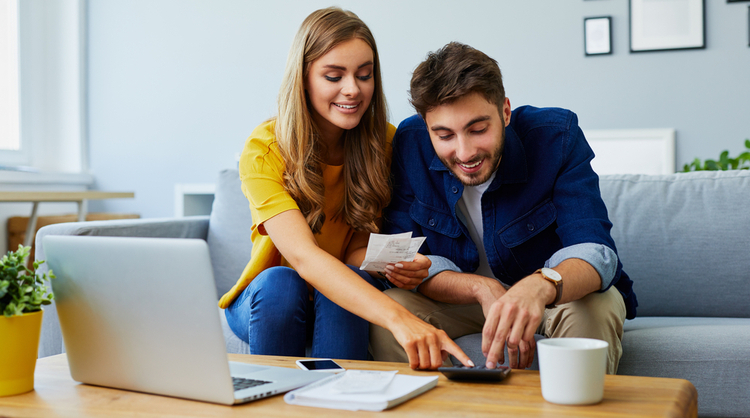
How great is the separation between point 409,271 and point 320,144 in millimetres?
414

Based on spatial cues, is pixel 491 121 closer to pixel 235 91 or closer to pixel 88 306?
pixel 88 306

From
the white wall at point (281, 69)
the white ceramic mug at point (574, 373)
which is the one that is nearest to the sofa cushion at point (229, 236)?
the white wall at point (281, 69)

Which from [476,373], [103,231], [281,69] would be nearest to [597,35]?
[281,69]

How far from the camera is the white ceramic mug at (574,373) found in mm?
739

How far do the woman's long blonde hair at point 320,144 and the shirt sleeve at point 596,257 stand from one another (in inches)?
18.0

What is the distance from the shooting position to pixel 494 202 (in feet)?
4.80

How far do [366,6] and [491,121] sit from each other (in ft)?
6.88

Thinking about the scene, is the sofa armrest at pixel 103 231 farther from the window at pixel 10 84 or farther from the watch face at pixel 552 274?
the window at pixel 10 84

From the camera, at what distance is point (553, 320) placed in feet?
4.19

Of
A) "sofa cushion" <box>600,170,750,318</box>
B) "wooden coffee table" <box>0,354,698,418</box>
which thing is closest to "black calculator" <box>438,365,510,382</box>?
"wooden coffee table" <box>0,354,698,418</box>

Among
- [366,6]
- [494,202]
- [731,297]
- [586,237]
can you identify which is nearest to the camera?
[586,237]

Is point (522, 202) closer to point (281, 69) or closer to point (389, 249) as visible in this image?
point (389, 249)

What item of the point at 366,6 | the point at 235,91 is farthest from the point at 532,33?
the point at 235,91

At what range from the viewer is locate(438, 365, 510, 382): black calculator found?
0.86 metres
